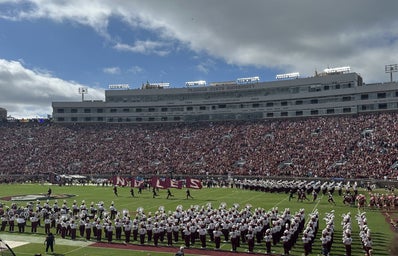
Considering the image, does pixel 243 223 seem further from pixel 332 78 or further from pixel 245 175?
pixel 332 78

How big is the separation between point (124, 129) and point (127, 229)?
190 feet

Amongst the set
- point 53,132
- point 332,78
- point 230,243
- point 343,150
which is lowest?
point 230,243

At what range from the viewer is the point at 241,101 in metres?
73.5

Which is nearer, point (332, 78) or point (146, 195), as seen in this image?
point (146, 195)

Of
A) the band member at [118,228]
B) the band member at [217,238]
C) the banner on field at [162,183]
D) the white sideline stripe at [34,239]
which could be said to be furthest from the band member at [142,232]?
the banner on field at [162,183]

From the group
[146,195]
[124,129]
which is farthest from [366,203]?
[124,129]

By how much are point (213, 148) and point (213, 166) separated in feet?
21.8

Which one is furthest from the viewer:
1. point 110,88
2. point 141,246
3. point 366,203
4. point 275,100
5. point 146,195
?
point 110,88

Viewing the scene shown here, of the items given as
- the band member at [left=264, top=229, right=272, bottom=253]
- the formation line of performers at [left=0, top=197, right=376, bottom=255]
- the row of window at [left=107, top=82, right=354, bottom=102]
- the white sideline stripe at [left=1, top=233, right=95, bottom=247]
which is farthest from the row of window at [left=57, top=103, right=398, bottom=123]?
the white sideline stripe at [left=1, top=233, right=95, bottom=247]

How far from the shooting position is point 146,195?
4109 cm

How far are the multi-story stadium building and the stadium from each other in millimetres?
193

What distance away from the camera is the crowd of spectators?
52.1m

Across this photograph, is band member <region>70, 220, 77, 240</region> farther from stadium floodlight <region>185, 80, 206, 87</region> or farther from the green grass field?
stadium floodlight <region>185, 80, 206, 87</region>

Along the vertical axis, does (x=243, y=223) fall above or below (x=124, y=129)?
below
